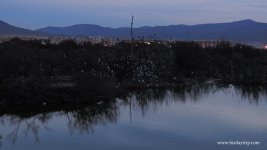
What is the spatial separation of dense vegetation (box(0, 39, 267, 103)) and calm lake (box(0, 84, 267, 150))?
4.22 ft

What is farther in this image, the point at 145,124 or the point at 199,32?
the point at 199,32

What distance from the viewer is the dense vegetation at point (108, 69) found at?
2258 centimetres

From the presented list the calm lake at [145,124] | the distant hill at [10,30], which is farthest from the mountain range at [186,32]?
the calm lake at [145,124]

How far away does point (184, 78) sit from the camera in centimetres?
3294

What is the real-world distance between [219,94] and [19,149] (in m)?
13.6

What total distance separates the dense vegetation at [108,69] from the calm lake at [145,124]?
50.7 inches

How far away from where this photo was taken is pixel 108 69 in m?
29.1

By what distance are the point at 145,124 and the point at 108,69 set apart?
469 inches

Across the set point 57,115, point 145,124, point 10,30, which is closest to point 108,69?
point 57,115

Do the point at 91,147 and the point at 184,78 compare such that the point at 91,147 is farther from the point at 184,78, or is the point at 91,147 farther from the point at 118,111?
the point at 184,78

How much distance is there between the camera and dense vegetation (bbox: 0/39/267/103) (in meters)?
22.6

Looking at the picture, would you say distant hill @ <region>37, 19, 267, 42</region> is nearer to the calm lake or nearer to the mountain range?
the mountain range

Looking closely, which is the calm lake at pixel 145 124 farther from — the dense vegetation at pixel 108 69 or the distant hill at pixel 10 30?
the distant hill at pixel 10 30

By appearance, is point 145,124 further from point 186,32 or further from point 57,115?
point 186,32
